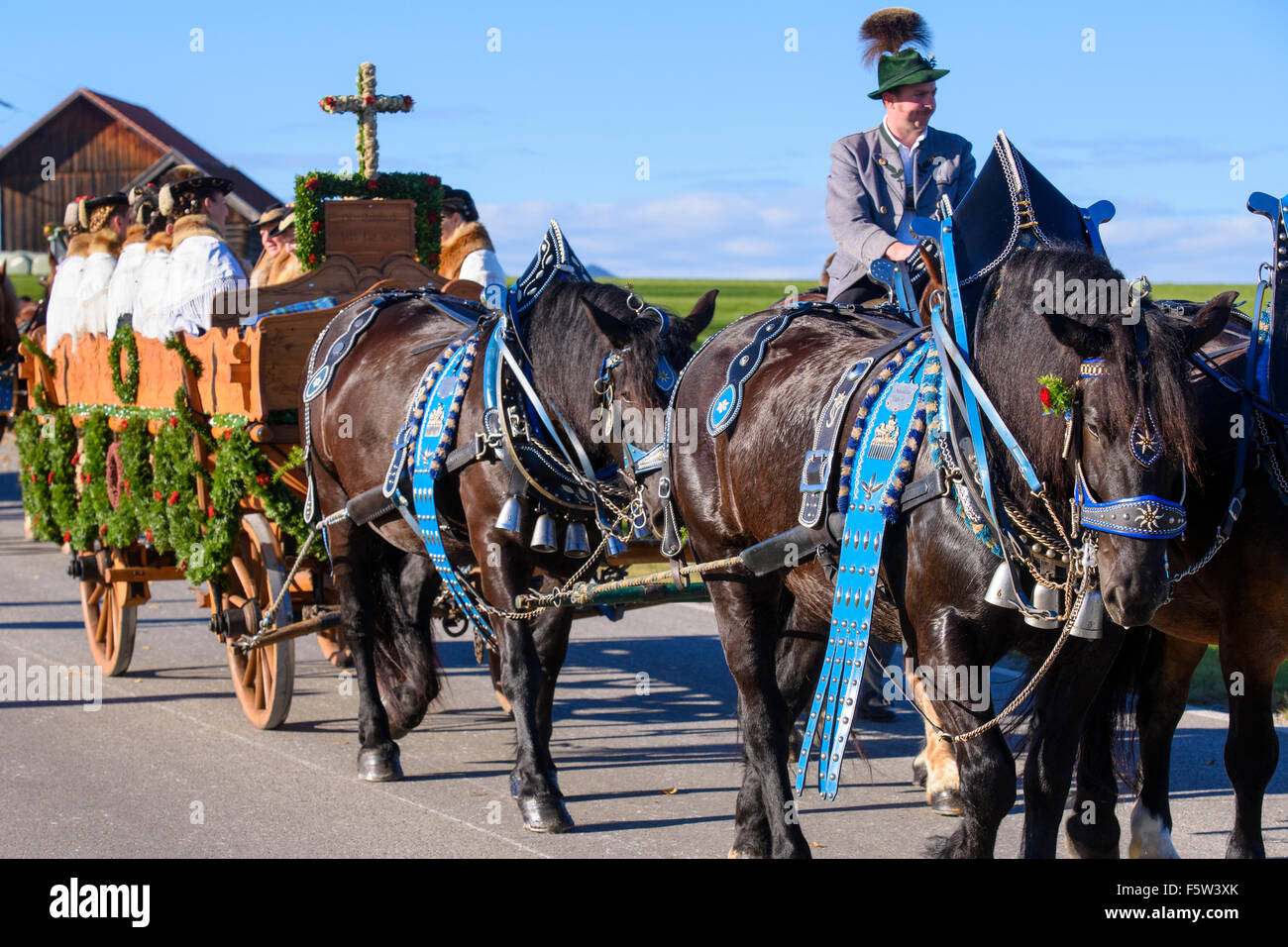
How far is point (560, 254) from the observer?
5.69 meters

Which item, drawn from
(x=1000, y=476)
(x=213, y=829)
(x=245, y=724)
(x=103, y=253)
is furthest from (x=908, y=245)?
(x=103, y=253)

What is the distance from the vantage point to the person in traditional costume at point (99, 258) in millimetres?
10055

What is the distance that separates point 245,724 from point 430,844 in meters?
2.31

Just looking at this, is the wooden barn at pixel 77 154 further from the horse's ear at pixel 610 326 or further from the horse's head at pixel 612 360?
the horse's ear at pixel 610 326

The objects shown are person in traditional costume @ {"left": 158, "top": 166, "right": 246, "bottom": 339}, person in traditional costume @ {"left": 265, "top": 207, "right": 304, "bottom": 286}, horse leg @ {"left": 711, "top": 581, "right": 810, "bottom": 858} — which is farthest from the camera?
person in traditional costume @ {"left": 265, "top": 207, "right": 304, "bottom": 286}

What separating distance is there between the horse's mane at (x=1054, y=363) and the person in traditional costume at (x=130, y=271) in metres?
6.92

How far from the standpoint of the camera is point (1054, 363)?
10.7 ft

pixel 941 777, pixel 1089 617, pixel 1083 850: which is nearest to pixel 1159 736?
pixel 1083 850

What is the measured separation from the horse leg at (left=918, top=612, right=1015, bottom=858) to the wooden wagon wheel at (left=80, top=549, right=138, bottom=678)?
18.5 ft

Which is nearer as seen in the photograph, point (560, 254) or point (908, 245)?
point (908, 245)

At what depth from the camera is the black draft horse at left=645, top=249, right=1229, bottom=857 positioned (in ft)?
10.3

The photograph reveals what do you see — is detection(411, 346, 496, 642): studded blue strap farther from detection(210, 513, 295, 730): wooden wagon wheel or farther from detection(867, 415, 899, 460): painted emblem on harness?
detection(867, 415, 899, 460): painted emblem on harness

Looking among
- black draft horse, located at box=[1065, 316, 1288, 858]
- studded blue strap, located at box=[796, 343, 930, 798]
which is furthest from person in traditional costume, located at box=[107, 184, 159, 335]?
black draft horse, located at box=[1065, 316, 1288, 858]
